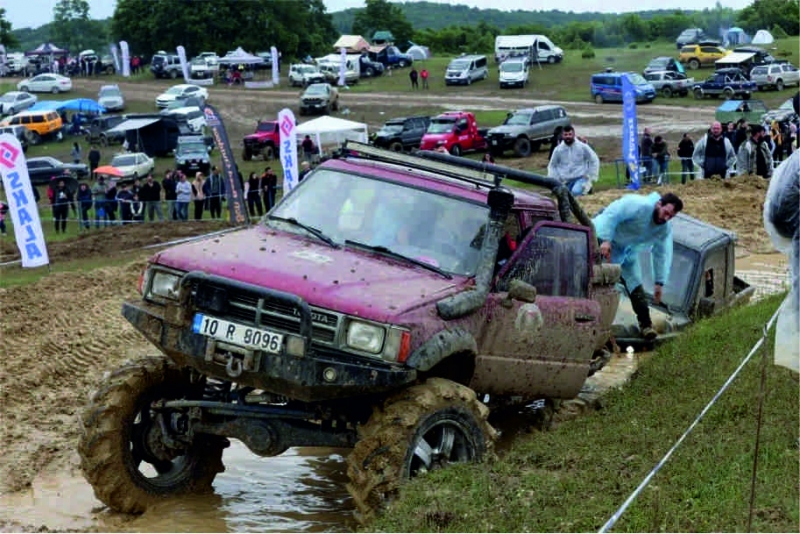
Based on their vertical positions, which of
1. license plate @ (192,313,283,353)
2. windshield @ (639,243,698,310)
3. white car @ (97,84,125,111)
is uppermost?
license plate @ (192,313,283,353)

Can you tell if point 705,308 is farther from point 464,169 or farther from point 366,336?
point 366,336

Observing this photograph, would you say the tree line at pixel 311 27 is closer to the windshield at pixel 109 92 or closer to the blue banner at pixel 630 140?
the windshield at pixel 109 92

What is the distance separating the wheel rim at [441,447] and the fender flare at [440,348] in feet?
1.26

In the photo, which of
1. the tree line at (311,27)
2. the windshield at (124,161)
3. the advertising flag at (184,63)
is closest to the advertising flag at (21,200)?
the windshield at (124,161)

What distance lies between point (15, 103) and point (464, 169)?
184 feet

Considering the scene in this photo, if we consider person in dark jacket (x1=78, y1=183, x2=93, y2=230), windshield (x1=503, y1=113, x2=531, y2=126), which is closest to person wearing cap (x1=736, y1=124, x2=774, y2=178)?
windshield (x1=503, y1=113, x2=531, y2=126)

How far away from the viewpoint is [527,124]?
42906 millimetres

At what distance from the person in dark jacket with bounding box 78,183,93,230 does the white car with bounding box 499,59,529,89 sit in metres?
39.2

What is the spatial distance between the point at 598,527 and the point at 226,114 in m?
55.8

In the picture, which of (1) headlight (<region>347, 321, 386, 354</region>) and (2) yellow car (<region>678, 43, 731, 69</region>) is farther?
(2) yellow car (<region>678, 43, 731, 69</region>)

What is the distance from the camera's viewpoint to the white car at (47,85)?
73.9 meters

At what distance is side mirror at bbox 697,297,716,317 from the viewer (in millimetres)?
14195

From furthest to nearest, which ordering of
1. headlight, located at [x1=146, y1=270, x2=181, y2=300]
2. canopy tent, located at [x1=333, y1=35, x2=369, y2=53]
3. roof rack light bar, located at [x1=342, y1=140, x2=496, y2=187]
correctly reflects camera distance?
canopy tent, located at [x1=333, y1=35, x2=369, y2=53]
roof rack light bar, located at [x1=342, y1=140, x2=496, y2=187]
headlight, located at [x1=146, y1=270, x2=181, y2=300]

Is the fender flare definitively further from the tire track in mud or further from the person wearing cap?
the person wearing cap
